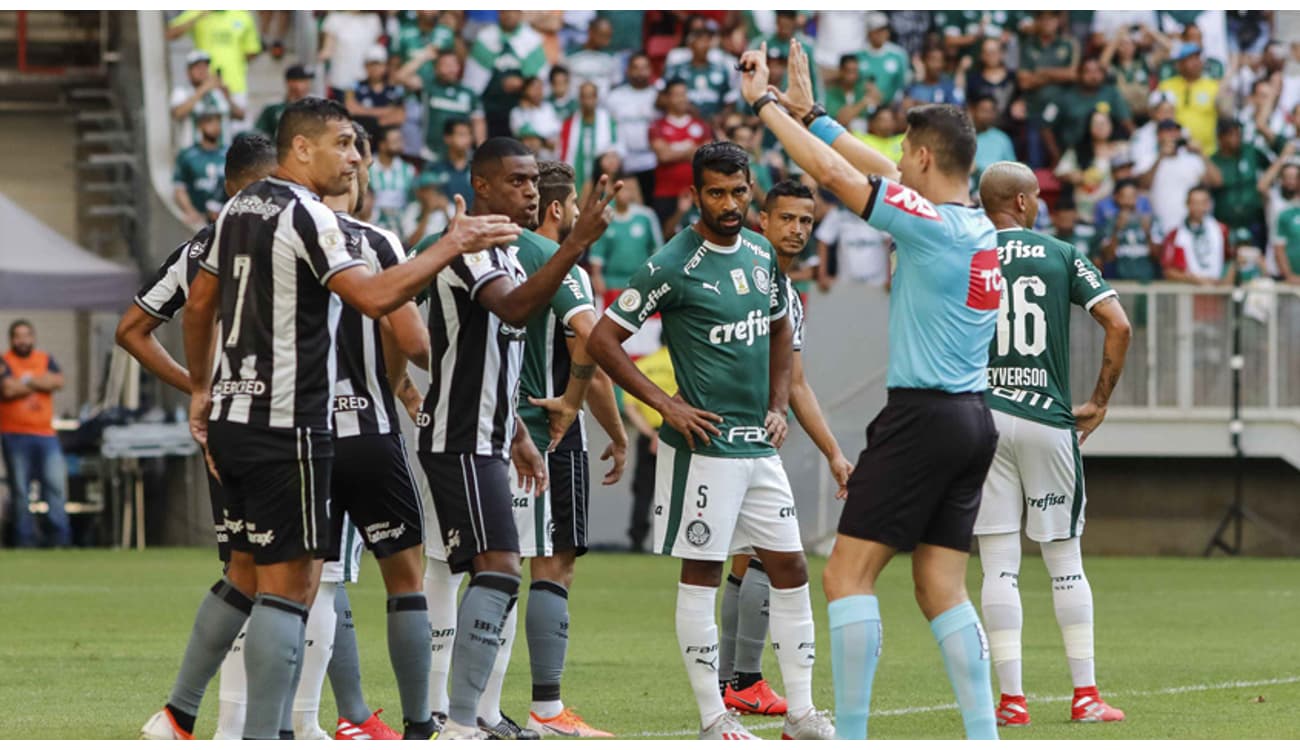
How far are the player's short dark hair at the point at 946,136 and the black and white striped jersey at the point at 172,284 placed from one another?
296cm

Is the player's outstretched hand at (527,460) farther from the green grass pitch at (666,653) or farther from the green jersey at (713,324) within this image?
the green grass pitch at (666,653)

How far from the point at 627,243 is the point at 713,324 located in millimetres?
11743

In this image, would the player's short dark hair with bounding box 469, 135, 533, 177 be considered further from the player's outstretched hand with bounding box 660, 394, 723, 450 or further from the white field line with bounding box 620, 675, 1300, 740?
the white field line with bounding box 620, 675, 1300, 740

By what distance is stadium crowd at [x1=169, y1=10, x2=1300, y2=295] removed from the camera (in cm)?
2048

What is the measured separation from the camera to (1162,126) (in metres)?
21.2

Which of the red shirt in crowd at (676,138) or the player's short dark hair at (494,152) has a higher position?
Result: the red shirt in crowd at (676,138)

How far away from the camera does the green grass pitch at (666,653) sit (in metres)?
8.70

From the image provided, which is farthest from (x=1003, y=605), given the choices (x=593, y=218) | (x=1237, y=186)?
(x=1237, y=186)

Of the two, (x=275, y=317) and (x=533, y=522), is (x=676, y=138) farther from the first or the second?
(x=275, y=317)

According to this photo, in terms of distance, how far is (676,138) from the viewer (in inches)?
813

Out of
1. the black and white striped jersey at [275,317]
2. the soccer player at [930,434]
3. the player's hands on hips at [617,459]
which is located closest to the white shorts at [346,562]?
the player's hands on hips at [617,459]

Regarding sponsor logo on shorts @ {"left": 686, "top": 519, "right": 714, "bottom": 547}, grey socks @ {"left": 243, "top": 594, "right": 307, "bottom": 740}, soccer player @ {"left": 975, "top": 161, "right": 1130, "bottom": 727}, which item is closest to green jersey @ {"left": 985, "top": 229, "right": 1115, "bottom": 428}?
soccer player @ {"left": 975, "top": 161, "right": 1130, "bottom": 727}

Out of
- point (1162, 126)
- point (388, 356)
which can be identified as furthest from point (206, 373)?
point (1162, 126)

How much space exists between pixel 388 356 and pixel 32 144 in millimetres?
19190
